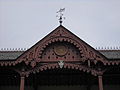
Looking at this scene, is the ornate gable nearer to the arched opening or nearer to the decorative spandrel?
the decorative spandrel

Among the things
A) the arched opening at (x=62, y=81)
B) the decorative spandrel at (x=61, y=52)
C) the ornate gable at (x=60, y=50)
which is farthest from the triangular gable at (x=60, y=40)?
the arched opening at (x=62, y=81)

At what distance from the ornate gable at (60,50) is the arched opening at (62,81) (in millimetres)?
2142

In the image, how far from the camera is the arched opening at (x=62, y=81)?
61.2ft

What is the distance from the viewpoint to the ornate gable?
634 inches

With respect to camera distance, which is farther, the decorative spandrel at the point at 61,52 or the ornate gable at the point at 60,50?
the decorative spandrel at the point at 61,52

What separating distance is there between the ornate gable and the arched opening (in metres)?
2.14

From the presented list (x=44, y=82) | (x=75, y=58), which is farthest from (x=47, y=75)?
(x=75, y=58)

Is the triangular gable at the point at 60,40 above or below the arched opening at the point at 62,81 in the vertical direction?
above

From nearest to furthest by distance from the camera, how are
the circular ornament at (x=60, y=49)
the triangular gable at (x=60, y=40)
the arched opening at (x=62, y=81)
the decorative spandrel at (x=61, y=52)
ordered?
the triangular gable at (x=60, y=40)
the decorative spandrel at (x=61, y=52)
the circular ornament at (x=60, y=49)
the arched opening at (x=62, y=81)

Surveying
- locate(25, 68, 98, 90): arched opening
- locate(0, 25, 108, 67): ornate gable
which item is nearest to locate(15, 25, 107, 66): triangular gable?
locate(0, 25, 108, 67): ornate gable

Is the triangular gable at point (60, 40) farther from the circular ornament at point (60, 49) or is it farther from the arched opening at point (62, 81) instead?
the arched opening at point (62, 81)

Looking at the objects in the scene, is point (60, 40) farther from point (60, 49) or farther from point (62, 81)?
point (62, 81)

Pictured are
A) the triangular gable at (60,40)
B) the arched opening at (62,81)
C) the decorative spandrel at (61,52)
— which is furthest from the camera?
the arched opening at (62,81)

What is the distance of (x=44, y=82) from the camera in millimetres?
18875
